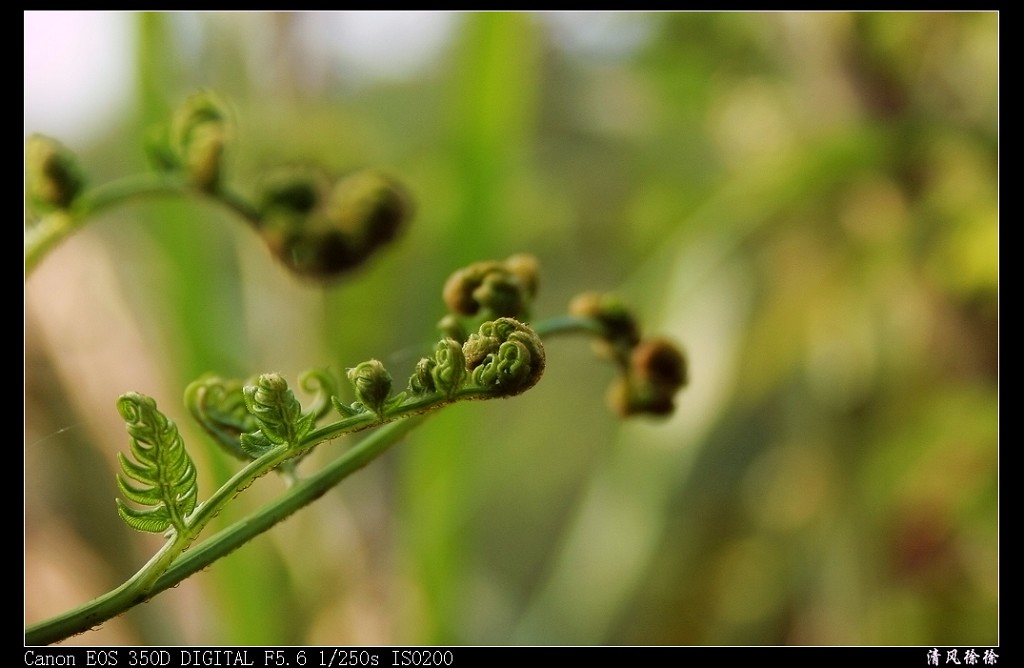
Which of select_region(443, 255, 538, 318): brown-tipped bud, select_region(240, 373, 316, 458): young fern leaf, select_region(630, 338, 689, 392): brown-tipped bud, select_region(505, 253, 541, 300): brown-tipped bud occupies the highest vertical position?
select_region(505, 253, 541, 300): brown-tipped bud

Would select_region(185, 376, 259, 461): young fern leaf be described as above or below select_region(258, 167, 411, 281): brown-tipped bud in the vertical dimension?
below

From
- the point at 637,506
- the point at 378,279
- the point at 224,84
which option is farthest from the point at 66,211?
the point at 224,84

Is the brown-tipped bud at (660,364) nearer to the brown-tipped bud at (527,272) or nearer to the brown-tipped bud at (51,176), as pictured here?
the brown-tipped bud at (527,272)

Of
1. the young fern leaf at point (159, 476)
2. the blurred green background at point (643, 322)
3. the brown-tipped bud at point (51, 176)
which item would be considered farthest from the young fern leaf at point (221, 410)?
the blurred green background at point (643, 322)

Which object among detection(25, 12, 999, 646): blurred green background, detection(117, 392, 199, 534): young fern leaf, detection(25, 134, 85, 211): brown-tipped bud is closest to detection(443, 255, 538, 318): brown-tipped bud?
detection(117, 392, 199, 534): young fern leaf

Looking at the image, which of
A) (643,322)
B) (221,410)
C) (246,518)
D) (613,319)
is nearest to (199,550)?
(246,518)

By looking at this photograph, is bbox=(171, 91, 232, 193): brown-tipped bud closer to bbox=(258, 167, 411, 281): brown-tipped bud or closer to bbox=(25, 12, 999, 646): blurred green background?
bbox=(258, 167, 411, 281): brown-tipped bud
